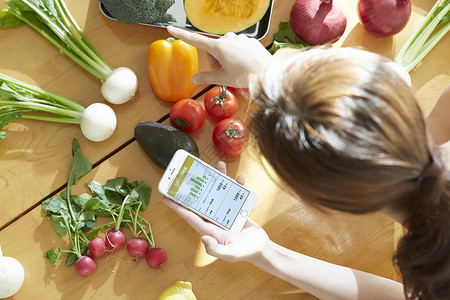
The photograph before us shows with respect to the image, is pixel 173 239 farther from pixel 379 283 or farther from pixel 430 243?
pixel 430 243

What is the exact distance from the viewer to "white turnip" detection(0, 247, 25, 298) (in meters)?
0.89

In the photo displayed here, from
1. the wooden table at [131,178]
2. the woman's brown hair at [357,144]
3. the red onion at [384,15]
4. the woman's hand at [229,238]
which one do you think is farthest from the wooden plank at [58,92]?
the woman's brown hair at [357,144]

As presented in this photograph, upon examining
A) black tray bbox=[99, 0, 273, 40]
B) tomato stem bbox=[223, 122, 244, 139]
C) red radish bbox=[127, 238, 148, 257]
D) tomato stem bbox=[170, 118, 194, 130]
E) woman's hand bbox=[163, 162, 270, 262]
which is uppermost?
black tray bbox=[99, 0, 273, 40]

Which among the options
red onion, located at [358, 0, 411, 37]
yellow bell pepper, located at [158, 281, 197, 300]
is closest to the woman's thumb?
yellow bell pepper, located at [158, 281, 197, 300]

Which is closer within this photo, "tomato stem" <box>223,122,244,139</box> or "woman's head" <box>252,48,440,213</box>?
"woman's head" <box>252,48,440,213</box>

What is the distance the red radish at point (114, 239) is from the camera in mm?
938

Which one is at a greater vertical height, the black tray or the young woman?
the young woman

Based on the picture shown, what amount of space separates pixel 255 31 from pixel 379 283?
0.62m

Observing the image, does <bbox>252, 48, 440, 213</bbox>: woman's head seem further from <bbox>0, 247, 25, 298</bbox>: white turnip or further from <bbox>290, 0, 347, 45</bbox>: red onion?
<bbox>0, 247, 25, 298</bbox>: white turnip

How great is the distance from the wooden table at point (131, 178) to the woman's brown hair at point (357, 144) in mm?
374

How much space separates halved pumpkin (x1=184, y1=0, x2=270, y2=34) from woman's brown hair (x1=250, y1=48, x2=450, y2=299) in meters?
0.44

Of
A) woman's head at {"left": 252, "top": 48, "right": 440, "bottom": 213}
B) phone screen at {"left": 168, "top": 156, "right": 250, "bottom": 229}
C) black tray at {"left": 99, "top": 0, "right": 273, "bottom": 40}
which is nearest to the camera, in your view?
woman's head at {"left": 252, "top": 48, "right": 440, "bottom": 213}

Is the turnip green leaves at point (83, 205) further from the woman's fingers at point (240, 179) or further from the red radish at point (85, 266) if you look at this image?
the woman's fingers at point (240, 179)

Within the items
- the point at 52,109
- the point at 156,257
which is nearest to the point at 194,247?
the point at 156,257
